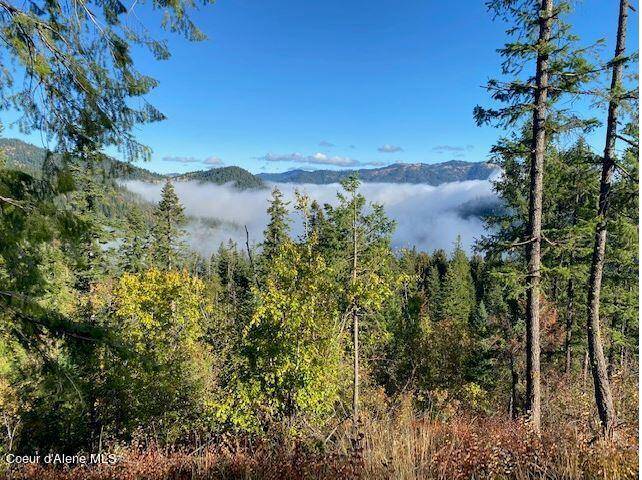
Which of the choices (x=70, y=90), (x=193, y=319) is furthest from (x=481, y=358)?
(x=70, y=90)

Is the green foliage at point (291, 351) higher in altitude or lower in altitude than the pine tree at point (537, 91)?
lower

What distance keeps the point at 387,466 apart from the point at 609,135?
912 cm

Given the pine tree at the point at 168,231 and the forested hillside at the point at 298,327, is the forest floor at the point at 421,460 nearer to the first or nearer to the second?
the forested hillside at the point at 298,327

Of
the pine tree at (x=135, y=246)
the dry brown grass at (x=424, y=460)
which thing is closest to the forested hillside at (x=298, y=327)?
the dry brown grass at (x=424, y=460)

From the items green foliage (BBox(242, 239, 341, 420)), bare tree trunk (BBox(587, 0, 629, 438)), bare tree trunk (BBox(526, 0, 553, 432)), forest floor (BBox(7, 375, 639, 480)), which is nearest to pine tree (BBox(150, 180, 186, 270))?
green foliage (BBox(242, 239, 341, 420))

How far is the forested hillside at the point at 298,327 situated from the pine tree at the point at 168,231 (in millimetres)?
8370

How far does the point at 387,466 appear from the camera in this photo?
3656 mm

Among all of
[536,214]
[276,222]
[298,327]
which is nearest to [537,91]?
[536,214]

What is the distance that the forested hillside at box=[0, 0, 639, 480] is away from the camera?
3959mm

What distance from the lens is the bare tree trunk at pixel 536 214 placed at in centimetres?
897

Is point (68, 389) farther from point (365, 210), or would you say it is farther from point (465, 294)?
point (465, 294)

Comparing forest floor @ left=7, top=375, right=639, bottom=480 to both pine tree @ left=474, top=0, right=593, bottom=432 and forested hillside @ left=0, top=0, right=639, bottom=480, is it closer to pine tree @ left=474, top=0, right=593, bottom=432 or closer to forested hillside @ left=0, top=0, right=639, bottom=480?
forested hillside @ left=0, top=0, right=639, bottom=480

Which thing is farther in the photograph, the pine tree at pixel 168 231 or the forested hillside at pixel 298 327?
the pine tree at pixel 168 231

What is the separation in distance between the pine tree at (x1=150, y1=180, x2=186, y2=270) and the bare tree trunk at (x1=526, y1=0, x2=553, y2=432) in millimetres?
29297
